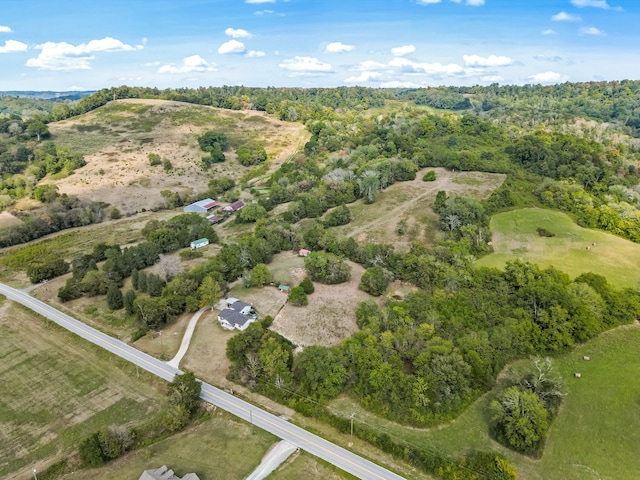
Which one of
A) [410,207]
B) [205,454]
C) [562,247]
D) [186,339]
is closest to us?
[205,454]

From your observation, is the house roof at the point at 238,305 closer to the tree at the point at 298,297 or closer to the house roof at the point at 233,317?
the house roof at the point at 233,317

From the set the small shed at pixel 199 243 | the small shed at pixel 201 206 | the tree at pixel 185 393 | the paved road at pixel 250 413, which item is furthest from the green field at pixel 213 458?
the small shed at pixel 201 206

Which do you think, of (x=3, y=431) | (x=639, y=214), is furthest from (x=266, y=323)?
(x=639, y=214)

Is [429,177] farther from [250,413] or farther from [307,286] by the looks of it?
[250,413]

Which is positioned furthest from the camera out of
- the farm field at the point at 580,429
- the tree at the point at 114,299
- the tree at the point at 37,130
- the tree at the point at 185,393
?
the tree at the point at 37,130

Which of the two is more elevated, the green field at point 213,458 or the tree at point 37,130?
the tree at point 37,130

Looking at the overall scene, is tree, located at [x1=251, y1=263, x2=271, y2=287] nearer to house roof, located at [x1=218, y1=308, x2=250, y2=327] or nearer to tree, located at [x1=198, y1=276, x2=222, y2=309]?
tree, located at [x1=198, y1=276, x2=222, y2=309]

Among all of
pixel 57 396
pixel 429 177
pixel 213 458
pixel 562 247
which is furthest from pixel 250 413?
pixel 429 177
